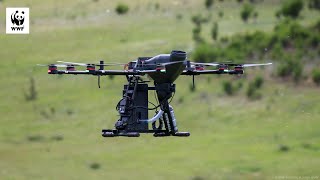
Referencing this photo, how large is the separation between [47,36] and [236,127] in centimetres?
2188

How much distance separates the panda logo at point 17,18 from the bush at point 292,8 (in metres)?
25.6

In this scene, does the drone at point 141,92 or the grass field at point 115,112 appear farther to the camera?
the grass field at point 115,112

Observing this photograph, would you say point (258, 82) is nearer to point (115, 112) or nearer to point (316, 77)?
point (316, 77)

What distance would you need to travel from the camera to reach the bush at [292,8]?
5300 inches

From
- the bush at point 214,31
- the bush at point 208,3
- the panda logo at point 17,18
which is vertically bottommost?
the bush at point 214,31

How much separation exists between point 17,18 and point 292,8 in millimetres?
28428

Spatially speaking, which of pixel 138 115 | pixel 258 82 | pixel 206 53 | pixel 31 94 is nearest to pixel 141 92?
pixel 138 115

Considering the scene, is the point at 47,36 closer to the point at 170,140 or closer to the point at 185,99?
the point at 185,99

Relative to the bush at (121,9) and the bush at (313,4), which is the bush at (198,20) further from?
the bush at (313,4)

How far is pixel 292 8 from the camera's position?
136 meters

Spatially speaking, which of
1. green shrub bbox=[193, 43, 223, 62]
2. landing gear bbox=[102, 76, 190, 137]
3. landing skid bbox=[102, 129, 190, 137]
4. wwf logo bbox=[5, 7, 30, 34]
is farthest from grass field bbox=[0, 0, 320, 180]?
landing gear bbox=[102, 76, 190, 137]

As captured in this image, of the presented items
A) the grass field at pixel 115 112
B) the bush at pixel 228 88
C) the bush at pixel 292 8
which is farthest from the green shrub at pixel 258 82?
the bush at pixel 292 8

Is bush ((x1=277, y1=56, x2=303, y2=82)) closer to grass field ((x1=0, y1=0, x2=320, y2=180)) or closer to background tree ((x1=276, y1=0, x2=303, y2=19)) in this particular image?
grass field ((x1=0, y1=0, x2=320, y2=180))

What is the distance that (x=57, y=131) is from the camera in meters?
106
